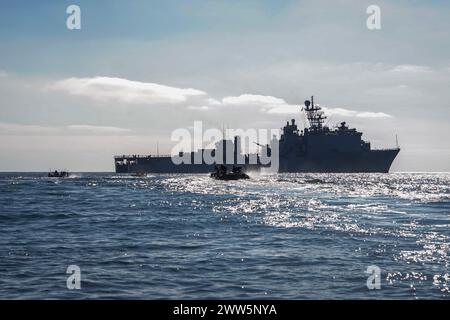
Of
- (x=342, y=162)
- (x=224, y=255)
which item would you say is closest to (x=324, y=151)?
(x=342, y=162)

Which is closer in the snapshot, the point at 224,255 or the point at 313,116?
the point at 224,255

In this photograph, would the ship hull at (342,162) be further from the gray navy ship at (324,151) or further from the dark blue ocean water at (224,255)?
the dark blue ocean water at (224,255)

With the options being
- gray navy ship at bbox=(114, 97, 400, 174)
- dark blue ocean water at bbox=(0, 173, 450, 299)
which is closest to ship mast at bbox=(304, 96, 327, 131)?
gray navy ship at bbox=(114, 97, 400, 174)

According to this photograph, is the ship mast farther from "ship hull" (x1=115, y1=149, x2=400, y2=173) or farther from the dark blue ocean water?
the dark blue ocean water

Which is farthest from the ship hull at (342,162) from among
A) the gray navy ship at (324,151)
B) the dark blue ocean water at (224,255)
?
the dark blue ocean water at (224,255)

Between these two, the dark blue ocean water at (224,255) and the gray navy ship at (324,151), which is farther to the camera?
the gray navy ship at (324,151)

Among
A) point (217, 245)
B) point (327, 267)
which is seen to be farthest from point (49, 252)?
point (327, 267)

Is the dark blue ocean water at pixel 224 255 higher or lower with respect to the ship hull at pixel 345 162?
lower

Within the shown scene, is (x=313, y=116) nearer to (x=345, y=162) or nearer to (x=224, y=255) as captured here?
(x=345, y=162)

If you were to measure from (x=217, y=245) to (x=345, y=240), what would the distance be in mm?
6426

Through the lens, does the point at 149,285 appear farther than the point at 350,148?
No
